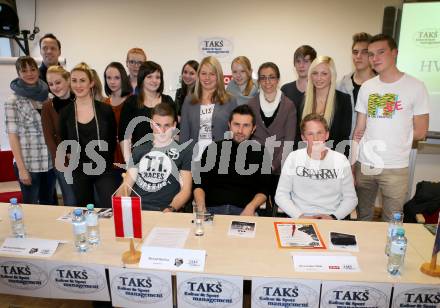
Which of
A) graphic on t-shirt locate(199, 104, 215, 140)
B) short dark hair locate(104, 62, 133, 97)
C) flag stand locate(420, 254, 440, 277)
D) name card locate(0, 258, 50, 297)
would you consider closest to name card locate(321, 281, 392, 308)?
flag stand locate(420, 254, 440, 277)

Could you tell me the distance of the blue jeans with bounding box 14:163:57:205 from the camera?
3.17 meters

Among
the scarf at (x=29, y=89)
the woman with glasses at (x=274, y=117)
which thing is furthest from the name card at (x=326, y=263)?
the scarf at (x=29, y=89)

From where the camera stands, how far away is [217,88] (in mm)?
2953

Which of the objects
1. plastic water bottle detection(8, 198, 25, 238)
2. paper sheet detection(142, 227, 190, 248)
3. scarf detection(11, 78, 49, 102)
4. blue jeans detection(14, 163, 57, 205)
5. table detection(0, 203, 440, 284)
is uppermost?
scarf detection(11, 78, 49, 102)

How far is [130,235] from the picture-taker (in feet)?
5.14

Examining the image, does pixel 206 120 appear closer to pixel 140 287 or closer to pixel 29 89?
pixel 29 89

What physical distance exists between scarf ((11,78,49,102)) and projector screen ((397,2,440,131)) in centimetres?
358

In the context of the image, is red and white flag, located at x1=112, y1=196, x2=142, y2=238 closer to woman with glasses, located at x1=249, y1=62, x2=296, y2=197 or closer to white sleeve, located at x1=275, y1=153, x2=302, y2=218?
white sleeve, located at x1=275, y1=153, x2=302, y2=218

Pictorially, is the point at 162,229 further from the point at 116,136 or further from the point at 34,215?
the point at 116,136

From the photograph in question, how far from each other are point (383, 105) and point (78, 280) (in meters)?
2.31

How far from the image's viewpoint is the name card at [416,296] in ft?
4.64

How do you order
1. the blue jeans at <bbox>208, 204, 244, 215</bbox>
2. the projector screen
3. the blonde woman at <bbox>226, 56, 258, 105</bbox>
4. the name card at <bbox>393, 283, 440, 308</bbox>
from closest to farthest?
the name card at <bbox>393, 283, 440, 308</bbox> < the blue jeans at <bbox>208, 204, 244, 215</bbox> < the blonde woman at <bbox>226, 56, 258, 105</bbox> < the projector screen

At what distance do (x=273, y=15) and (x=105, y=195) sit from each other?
2.99m

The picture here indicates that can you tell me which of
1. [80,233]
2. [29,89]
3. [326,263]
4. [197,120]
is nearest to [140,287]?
[80,233]
